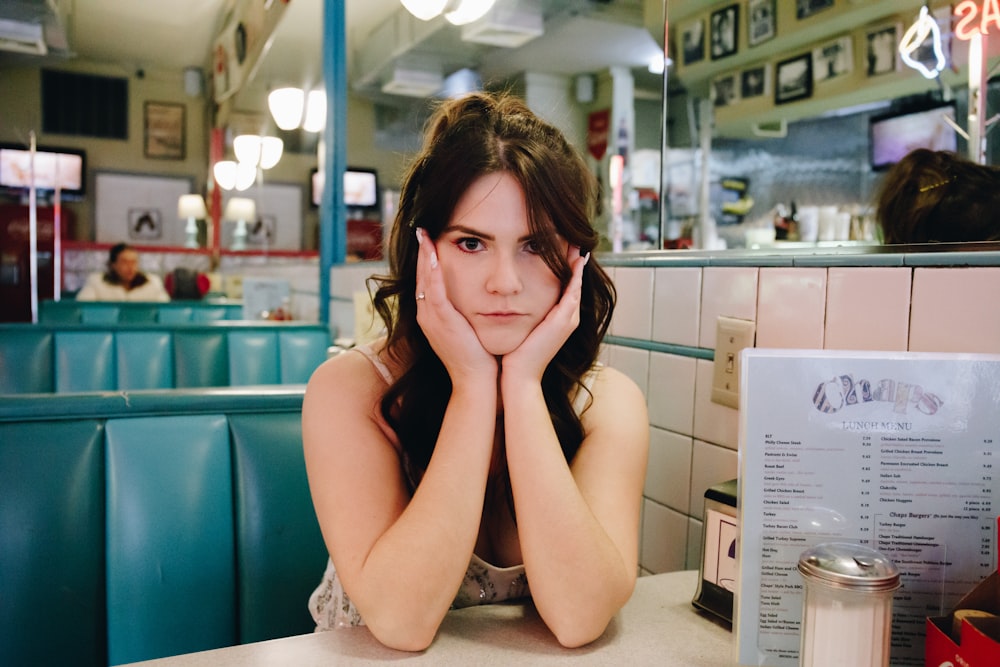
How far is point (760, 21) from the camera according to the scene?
5.59 feet

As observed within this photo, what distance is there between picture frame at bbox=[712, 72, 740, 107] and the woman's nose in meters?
1.16

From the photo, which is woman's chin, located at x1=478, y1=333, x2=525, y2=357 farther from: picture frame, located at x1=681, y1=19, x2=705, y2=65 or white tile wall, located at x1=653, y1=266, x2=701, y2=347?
picture frame, located at x1=681, y1=19, x2=705, y2=65

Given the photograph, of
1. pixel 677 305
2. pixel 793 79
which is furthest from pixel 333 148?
pixel 677 305

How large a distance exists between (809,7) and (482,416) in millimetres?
1148

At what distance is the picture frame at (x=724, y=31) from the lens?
176cm

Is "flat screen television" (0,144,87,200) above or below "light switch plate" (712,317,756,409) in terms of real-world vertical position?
above

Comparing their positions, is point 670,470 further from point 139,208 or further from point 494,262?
point 139,208

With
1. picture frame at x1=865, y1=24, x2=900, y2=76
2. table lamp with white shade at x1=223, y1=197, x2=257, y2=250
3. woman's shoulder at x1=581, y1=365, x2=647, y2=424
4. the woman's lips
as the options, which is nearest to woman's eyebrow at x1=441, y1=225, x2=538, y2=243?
the woman's lips

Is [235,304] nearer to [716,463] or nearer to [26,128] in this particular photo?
[716,463]

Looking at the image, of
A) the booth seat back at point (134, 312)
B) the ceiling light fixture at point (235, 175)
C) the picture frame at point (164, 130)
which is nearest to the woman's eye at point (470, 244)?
the booth seat back at point (134, 312)

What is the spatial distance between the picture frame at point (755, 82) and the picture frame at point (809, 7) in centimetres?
24

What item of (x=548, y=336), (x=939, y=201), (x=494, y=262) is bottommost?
(x=548, y=336)

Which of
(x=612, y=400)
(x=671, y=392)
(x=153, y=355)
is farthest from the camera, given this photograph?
(x=153, y=355)

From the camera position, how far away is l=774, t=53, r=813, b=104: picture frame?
172cm
